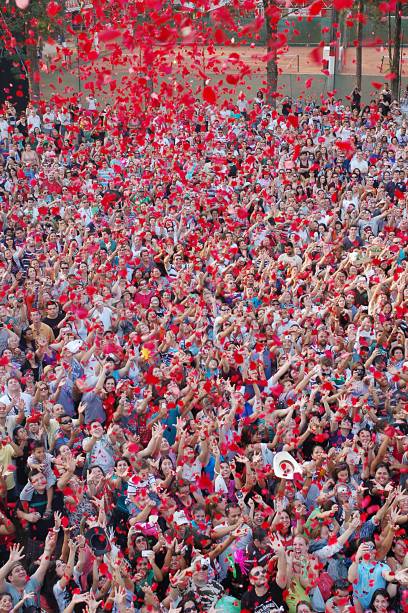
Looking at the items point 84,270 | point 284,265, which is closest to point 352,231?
point 284,265

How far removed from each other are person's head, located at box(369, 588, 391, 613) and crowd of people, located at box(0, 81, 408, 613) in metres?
0.05

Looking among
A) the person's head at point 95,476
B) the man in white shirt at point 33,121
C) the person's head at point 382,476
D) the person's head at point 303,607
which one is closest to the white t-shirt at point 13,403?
the person's head at point 95,476

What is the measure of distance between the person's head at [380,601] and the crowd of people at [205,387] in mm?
52

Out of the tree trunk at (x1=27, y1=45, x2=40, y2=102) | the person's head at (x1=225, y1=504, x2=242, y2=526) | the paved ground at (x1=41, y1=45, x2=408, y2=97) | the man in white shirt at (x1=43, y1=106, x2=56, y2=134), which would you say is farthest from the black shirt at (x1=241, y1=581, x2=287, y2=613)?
the paved ground at (x1=41, y1=45, x2=408, y2=97)

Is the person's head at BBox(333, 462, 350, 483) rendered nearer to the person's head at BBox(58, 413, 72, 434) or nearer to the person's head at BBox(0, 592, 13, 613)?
the person's head at BBox(58, 413, 72, 434)

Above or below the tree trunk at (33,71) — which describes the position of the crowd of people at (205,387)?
below

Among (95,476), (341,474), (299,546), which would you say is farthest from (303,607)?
(95,476)

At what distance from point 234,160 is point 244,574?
12984mm

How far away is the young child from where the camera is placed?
7.50 meters

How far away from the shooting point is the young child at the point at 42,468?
750 cm

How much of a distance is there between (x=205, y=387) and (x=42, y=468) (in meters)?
2.04

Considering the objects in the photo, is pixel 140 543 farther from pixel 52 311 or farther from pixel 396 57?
pixel 396 57

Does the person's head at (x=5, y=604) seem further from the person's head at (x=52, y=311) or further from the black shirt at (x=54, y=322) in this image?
the person's head at (x=52, y=311)

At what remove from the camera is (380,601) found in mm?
6023
